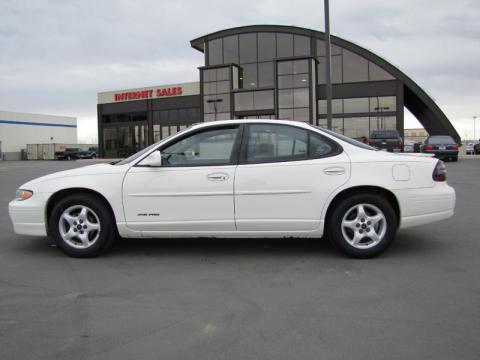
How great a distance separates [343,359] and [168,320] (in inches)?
51.4

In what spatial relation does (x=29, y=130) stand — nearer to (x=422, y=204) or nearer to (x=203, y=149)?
(x=203, y=149)

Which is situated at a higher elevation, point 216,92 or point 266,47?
point 266,47

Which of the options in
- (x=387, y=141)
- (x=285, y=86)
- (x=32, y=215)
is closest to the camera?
(x=32, y=215)

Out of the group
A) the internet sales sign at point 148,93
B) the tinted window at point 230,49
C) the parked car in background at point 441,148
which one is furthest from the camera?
the internet sales sign at point 148,93

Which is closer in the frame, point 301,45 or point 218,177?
point 218,177

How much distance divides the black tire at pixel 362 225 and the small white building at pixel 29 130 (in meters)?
66.1

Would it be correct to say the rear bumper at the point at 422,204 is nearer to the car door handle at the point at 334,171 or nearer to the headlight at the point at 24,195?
the car door handle at the point at 334,171

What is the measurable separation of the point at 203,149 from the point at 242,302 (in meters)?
1.96

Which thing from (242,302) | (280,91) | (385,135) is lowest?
(242,302)

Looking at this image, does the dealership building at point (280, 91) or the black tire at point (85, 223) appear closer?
the black tire at point (85, 223)

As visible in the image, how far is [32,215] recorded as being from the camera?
203 inches

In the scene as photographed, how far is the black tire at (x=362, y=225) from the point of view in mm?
4848

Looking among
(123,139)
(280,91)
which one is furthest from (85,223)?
(123,139)

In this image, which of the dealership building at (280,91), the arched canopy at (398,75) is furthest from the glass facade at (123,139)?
the arched canopy at (398,75)
